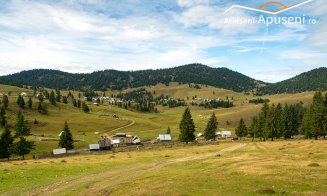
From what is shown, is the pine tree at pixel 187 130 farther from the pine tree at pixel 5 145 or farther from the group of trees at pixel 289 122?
the pine tree at pixel 5 145

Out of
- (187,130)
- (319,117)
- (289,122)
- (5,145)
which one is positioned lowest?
(5,145)

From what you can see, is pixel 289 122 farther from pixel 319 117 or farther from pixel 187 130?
pixel 187 130

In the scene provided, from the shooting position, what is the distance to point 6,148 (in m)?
106

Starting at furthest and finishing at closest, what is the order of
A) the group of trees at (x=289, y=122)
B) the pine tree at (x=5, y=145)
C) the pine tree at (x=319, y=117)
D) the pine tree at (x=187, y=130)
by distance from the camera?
the pine tree at (x=187, y=130), the pine tree at (x=5, y=145), the group of trees at (x=289, y=122), the pine tree at (x=319, y=117)

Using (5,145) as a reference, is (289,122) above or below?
above

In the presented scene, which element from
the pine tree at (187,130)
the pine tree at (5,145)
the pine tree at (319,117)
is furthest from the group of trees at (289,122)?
the pine tree at (5,145)

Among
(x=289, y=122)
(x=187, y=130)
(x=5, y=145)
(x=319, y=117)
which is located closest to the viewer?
(x=319, y=117)

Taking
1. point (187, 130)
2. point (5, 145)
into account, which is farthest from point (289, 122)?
point (5, 145)

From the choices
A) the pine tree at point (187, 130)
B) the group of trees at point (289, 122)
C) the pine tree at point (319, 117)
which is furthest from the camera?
the pine tree at point (187, 130)

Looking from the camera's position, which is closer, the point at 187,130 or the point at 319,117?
the point at 319,117

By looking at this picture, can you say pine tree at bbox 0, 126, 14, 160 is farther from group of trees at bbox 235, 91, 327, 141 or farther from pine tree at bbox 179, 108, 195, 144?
group of trees at bbox 235, 91, 327, 141

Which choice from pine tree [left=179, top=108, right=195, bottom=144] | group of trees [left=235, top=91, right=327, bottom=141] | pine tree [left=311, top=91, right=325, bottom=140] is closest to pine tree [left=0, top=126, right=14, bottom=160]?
pine tree [left=179, top=108, right=195, bottom=144]

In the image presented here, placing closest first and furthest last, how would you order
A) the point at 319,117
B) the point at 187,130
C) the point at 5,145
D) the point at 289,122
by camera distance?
1. the point at 319,117
2. the point at 5,145
3. the point at 187,130
4. the point at 289,122

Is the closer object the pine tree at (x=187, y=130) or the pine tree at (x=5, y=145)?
the pine tree at (x=5, y=145)
